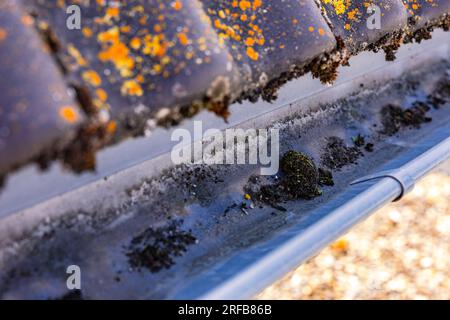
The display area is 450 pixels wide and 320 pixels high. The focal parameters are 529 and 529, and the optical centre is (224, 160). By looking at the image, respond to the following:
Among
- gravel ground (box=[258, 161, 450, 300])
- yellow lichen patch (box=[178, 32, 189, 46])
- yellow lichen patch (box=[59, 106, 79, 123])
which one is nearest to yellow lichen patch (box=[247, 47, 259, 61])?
yellow lichen patch (box=[178, 32, 189, 46])

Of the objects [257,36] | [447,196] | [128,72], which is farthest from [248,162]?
[447,196]

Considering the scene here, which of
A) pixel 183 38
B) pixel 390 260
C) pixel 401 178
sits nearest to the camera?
pixel 183 38

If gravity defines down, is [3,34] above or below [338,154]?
below

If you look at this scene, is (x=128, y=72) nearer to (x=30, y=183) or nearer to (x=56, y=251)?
(x=30, y=183)

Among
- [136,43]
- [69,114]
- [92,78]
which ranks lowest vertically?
[69,114]

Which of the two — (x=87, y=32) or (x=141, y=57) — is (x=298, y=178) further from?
(x=87, y=32)

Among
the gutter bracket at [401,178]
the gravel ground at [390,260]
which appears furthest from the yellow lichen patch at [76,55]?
the gravel ground at [390,260]

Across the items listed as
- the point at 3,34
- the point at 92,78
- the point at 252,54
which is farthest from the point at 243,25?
the point at 3,34
